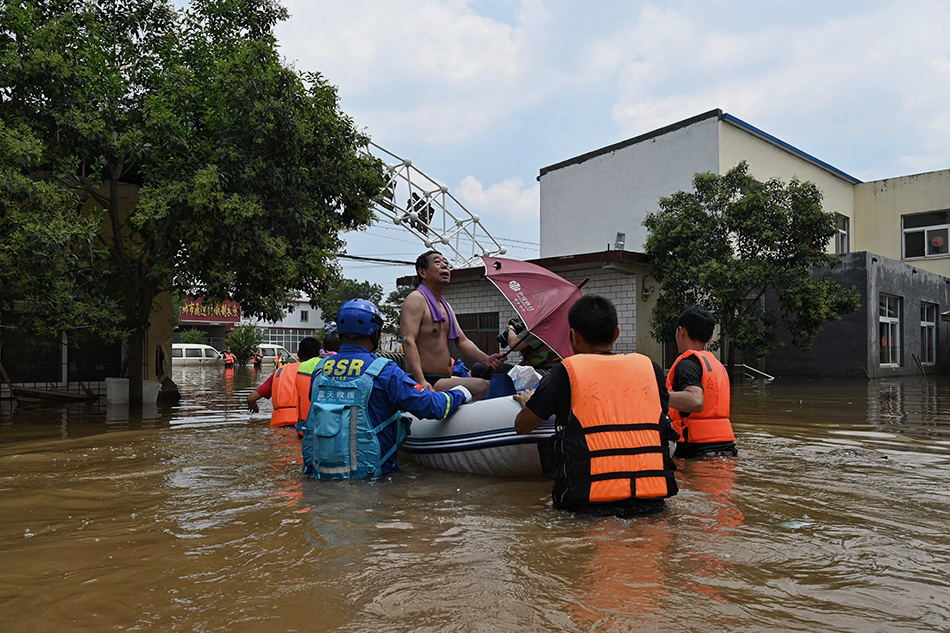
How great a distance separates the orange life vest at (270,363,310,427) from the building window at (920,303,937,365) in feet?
74.3

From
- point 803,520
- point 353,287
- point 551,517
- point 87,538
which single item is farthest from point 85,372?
point 353,287

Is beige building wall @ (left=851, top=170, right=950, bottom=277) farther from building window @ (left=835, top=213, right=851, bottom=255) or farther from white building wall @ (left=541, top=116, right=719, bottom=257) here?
white building wall @ (left=541, top=116, right=719, bottom=257)

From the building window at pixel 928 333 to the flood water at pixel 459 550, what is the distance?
67.5ft

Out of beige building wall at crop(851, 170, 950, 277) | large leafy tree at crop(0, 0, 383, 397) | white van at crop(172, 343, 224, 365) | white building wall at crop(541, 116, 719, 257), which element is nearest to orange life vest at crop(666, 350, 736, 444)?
large leafy tree at crop(0, 0, 383, 397)

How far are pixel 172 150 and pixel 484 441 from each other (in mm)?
7033

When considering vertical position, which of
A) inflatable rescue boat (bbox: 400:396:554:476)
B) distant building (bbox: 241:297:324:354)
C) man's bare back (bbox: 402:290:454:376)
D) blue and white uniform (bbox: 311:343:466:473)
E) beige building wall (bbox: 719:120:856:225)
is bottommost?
inflatable rescue boat (bbox: 400:396:554:476)

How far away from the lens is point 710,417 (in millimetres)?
4980

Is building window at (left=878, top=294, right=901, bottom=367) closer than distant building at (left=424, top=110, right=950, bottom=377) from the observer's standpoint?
No

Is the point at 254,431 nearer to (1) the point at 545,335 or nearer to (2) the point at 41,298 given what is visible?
(2) the point at 41,298

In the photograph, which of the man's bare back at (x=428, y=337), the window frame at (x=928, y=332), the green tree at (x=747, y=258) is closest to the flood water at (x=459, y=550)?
the man's bare back at (x=428, y=337)

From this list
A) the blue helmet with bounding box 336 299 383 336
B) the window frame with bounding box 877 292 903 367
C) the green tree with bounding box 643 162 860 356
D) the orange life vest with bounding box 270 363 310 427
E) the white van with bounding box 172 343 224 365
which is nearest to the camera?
the blue helmet with bounding box 336 299 383 336

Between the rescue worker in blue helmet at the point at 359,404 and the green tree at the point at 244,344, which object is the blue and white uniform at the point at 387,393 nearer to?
the rescue worker in blue helmet at the point at 359,404

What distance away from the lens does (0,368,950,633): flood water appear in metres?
2.31

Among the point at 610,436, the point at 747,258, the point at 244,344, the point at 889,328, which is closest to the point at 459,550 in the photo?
the point at 610,436
